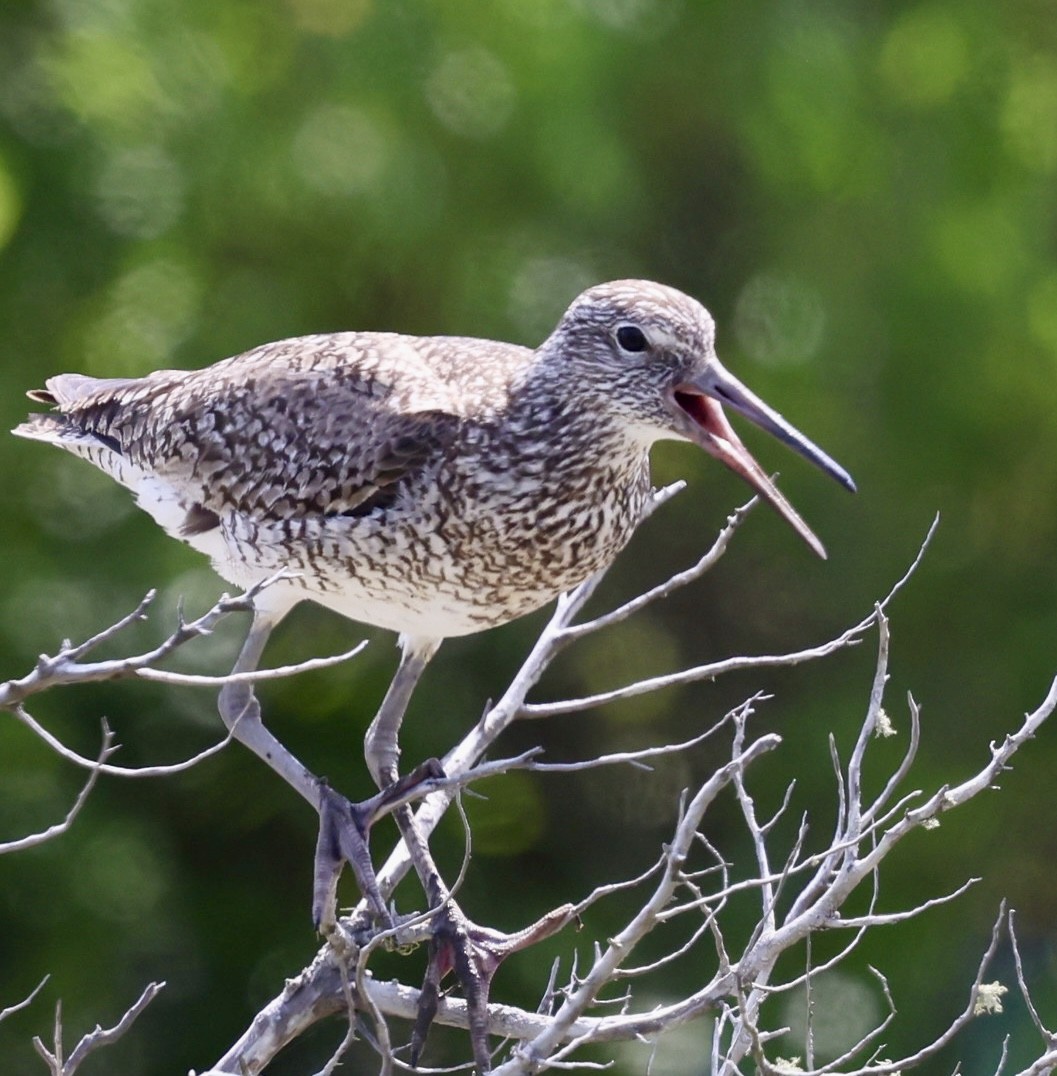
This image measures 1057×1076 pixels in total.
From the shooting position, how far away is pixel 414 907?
4.34m

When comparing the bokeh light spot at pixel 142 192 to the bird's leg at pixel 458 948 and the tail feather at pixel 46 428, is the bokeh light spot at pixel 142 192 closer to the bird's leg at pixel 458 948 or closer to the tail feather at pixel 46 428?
the tail feather at pixel 46 428

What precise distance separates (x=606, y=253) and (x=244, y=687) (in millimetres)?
1662

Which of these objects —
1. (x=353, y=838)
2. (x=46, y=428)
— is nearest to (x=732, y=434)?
(x=353, y=838)

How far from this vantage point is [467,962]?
3045 mm

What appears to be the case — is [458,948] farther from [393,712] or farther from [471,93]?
[471,93]

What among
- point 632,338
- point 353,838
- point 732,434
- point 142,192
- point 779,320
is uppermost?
point 632,338

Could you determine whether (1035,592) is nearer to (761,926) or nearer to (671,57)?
(671,57)

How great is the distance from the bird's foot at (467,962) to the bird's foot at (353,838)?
120 millimetres

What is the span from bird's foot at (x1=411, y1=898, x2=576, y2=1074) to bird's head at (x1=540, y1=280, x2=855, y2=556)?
2.45 feet

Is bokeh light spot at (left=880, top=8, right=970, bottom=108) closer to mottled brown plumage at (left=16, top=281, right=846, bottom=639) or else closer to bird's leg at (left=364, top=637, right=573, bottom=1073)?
mottled brown plumage at (left=16, top=281, right=846, bottom=639)

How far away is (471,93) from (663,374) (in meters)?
1.97

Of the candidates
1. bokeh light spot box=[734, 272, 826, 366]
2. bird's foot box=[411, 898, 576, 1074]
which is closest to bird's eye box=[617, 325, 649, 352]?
bird's foot box=[411, 898, 576, 1074]

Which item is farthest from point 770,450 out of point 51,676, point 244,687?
point 51,676

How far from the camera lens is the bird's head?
2.81 m
